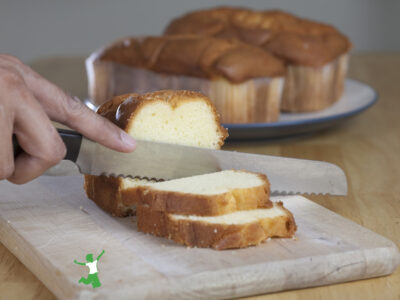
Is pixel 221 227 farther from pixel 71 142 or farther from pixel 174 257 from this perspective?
pixel 71 142

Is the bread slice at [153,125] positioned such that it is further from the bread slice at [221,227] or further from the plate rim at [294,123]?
the plate rim at [294,123]

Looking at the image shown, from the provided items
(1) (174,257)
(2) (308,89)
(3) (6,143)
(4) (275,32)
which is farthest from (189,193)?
(4) (275,32)

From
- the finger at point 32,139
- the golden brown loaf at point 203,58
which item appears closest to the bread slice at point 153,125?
the finger at point 32,139

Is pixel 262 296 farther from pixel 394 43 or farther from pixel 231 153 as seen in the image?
pixel 394 43

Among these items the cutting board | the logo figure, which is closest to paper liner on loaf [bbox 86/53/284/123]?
the cutting board

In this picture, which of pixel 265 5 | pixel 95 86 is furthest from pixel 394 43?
pixel 95 86

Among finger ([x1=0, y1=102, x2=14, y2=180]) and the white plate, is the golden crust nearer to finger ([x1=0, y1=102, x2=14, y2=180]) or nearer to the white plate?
finger ([x1=0, y1=102, x2=14, y2=180])

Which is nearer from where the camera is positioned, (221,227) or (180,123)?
(221,227)
